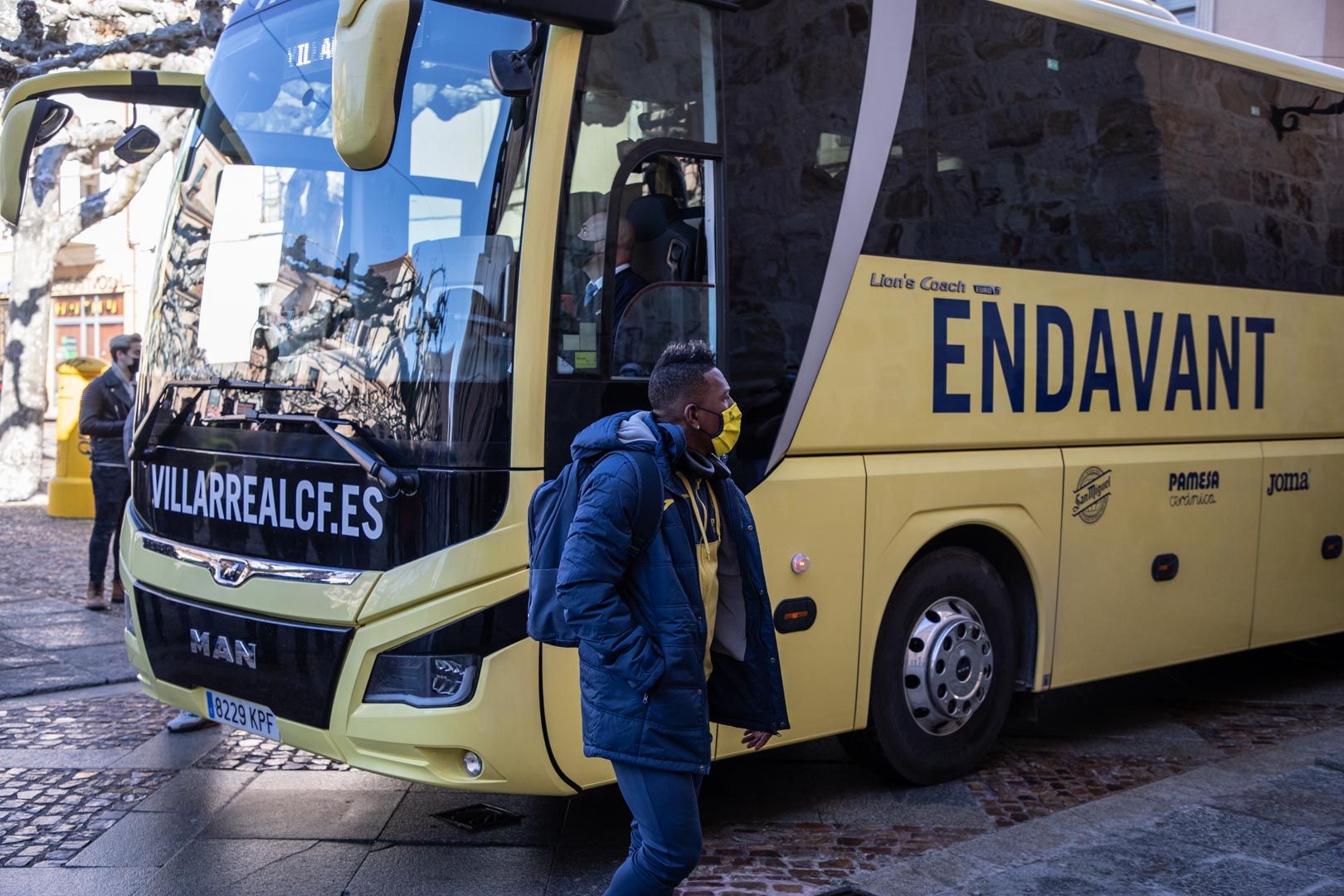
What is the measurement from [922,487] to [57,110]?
3887 millimetres

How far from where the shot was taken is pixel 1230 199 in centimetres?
722

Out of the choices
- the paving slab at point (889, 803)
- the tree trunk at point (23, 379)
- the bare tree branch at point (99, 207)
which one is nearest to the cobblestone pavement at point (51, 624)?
the tree trunk at point (23, 379)

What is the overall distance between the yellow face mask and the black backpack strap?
274mm

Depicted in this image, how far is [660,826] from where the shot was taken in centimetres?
350

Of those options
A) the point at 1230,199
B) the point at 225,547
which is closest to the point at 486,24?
the point at 225,547

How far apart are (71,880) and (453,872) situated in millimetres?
1293

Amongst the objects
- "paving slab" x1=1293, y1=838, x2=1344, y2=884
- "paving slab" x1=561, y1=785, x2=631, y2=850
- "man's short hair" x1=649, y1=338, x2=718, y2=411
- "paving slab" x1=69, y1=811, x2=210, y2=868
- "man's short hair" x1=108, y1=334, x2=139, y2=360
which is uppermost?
"man's short hair" x1=108, y1=334, x2=139, y2=360

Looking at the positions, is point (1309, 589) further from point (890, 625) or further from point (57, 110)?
point (57, 110)

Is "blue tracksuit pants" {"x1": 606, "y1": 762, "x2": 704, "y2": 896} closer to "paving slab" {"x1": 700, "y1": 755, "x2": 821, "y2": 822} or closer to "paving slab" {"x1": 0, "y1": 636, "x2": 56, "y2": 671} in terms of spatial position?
"paving slab" {"x1": 700, "y1": 755, "x2": 821, "y2": 822}

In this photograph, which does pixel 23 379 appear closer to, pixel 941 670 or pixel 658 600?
pixel 941 670

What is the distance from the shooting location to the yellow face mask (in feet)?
12.2

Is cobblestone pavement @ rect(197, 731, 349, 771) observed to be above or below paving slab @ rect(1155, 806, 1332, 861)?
below

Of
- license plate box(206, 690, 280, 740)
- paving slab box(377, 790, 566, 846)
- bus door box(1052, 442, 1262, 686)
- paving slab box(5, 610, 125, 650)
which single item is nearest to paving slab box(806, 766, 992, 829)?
bus door box(1052, 442, 1262, 686)

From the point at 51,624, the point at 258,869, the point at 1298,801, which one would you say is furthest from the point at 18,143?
the point at 1298,801
